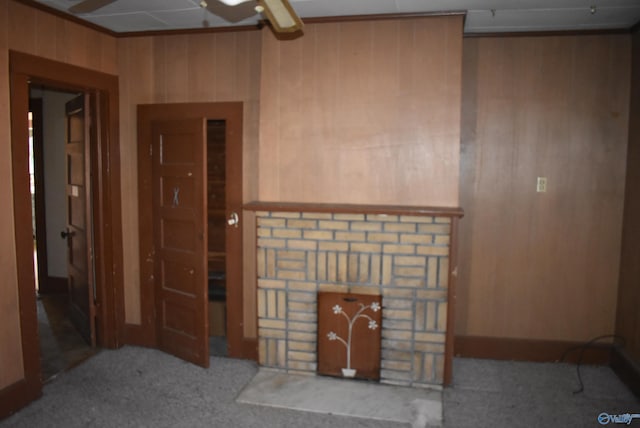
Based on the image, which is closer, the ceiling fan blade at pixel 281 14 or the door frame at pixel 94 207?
the ceiling fan blade at pixel 281 14

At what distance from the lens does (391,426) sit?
266 cm

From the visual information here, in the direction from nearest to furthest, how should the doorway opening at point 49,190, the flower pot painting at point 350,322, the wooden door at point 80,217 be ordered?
1. the flower pot painting at point 350,322
2. the wooden door at point 80,217
3. the doorway opening at point 49,190

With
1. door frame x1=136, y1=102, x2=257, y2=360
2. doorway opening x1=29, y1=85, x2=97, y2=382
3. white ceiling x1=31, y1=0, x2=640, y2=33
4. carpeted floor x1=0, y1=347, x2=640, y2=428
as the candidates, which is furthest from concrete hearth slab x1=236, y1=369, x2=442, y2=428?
doorway opening x1=29, y1=85, x2=97, y2=382

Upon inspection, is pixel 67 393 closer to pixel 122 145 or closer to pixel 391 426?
pixel 122 145

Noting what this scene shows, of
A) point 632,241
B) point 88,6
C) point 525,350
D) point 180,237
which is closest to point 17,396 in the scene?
point 180,237

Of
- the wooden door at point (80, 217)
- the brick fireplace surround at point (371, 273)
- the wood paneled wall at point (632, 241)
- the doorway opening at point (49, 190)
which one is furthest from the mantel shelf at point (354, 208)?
the doorway opening at point (49, 190)

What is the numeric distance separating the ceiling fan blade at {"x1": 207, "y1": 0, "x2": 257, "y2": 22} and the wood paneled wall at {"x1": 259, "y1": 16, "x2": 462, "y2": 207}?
20 centimetres

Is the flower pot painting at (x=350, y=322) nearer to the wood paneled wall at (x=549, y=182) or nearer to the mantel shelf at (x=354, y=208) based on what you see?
the mantel shelf at (x=354, y=208)

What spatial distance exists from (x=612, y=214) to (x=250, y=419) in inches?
110

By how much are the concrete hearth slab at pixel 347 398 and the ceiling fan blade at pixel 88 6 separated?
8.05ft

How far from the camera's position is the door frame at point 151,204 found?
3.41 m

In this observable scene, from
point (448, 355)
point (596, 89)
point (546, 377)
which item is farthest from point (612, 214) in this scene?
point (448, 355)

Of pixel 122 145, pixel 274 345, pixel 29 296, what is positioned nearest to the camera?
pixel 29 296

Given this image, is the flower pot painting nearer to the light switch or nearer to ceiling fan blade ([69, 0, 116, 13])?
the light switch
